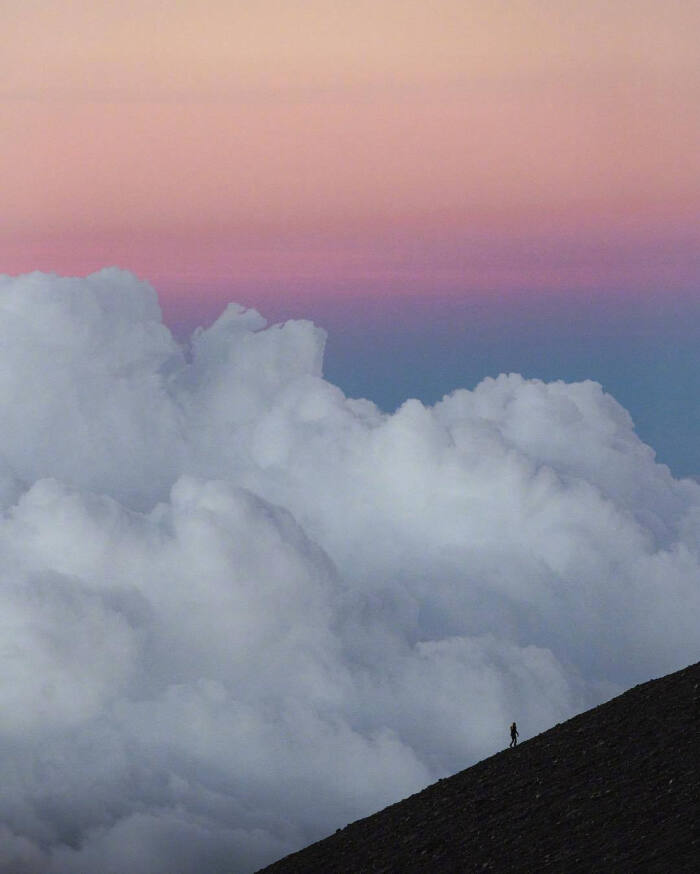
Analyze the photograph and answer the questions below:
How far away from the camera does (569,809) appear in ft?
197

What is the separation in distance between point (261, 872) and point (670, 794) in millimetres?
28155

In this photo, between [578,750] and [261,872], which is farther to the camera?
[261,872]

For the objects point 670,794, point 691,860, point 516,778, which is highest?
point 516,778

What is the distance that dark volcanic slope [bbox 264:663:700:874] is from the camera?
175 feet

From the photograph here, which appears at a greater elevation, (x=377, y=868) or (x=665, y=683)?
(x=665, y=683)

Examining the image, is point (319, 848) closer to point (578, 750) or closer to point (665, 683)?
point (578, 750)

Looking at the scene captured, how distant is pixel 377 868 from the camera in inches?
2504

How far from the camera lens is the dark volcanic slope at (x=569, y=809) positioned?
53.3 metres

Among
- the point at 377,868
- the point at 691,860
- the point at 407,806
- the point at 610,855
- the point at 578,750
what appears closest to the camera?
the point at 691,860

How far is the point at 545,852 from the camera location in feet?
182

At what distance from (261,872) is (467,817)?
1548cm

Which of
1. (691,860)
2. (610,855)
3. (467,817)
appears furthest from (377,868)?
(691,860)

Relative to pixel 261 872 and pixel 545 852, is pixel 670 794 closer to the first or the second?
pixel 545 852

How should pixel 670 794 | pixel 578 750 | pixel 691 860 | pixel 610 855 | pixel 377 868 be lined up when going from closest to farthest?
pixel 691 860, pixel 610 855, pixel 670 794, pixel 377 868, pixel 578 750
